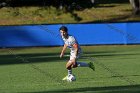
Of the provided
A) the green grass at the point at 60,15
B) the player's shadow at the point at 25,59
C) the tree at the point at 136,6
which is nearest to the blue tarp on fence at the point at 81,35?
the player's shadow at the point at 25,59

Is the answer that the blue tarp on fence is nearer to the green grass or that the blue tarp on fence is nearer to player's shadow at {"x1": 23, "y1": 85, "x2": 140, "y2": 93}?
the green grass

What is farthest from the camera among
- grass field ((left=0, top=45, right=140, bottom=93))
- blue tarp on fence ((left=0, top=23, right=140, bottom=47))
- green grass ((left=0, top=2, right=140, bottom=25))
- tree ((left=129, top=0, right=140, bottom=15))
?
tree ((left=129, top=0, right=140, bottom=15))

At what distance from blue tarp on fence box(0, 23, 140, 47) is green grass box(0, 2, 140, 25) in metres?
13.2

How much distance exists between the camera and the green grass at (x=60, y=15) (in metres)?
57.8

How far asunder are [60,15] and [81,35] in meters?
17.8

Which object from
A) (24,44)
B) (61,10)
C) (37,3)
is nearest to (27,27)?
(24,44)

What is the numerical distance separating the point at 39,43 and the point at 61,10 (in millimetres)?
19908

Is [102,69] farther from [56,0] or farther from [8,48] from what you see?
[56,0]

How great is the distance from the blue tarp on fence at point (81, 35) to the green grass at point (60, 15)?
13176 mm

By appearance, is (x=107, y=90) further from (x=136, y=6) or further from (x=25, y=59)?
(x=136, y=6)

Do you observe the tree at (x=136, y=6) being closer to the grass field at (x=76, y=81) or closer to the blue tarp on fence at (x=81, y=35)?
the blue tarp on fence at (x=81, y=35)

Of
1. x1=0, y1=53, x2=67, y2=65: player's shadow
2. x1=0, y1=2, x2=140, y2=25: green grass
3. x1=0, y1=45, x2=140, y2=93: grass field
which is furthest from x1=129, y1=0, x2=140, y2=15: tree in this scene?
x1=0, y1=45, x2=140, y2=93: grass field

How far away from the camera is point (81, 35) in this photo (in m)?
43.1

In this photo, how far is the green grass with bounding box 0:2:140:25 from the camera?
190 feet
